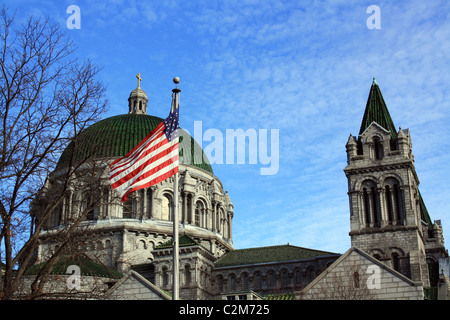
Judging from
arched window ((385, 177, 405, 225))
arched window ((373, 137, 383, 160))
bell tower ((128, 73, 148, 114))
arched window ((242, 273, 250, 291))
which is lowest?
arched window ((242, 273, 250, 291))

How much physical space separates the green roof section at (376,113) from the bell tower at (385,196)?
99 mm

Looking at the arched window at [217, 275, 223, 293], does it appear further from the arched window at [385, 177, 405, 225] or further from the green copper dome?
the arched window at [385, 177, 405, 225]

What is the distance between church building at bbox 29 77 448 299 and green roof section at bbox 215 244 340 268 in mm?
113

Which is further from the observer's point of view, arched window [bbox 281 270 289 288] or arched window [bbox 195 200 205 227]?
arched window [bbox 195 200 205 227]

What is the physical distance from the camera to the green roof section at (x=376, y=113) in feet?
224

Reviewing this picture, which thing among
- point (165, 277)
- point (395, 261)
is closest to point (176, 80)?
point (395, 261)

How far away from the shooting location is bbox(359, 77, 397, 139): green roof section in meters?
68.2

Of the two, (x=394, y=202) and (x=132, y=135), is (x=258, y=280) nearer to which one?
(x=394, y=202)

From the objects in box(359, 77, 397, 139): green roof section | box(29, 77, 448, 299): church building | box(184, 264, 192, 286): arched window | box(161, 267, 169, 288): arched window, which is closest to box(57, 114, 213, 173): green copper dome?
box(29, 77, 448, 299): church building

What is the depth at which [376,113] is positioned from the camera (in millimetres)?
69562

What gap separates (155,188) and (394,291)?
1534 inches
